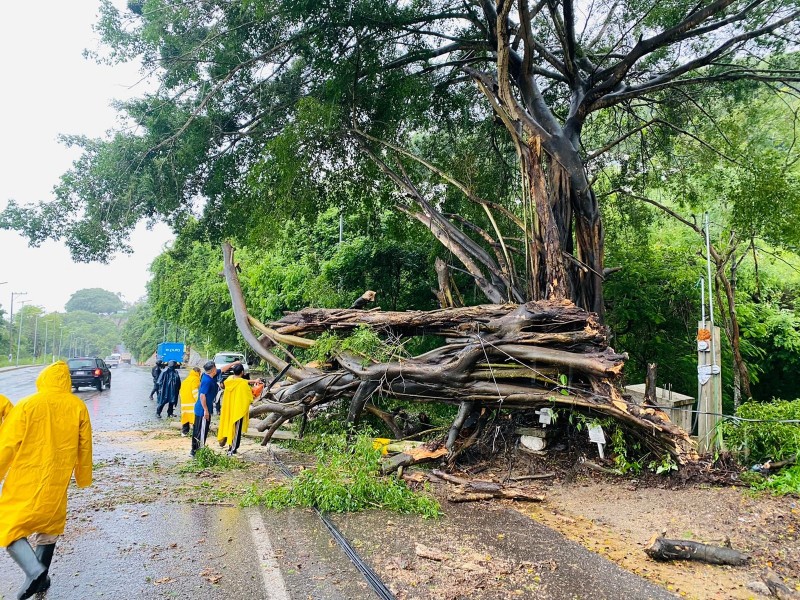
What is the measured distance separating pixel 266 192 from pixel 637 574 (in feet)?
33.7

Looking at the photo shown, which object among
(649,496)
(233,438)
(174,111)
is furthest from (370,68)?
(649,496)

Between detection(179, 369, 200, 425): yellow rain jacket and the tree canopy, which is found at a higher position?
the tree canopy

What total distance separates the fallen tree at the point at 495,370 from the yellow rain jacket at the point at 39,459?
205 inches

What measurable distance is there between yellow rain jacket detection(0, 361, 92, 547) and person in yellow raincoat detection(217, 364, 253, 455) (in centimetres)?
516

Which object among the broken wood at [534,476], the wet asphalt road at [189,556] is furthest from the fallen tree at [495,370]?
the wet asphalt road at [189,556]

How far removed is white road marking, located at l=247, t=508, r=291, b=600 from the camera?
13.8ft

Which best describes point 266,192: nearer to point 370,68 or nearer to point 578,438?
point 370,68

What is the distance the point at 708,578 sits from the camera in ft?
15.4

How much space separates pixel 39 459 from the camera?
14.0 feet

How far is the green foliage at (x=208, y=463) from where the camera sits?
28.6ft

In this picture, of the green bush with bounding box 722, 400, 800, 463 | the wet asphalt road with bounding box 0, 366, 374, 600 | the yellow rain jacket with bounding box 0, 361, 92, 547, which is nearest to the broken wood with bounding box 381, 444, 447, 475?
the wet asphalt road with bounding box 0, 366, 374, 600

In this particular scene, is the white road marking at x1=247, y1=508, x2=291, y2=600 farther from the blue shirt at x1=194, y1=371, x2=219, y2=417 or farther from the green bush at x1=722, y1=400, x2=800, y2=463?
the green bush at x1=722, y1=400, x2=800, y2=463

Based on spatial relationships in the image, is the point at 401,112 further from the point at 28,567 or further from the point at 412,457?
the point at 28,567

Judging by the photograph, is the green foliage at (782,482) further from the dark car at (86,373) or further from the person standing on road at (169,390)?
the dark car at (86,373)
